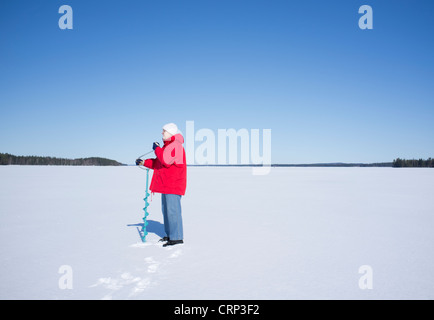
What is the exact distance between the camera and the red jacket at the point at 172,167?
323 centimetres

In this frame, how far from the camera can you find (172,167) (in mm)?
3344

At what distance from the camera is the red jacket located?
323 centimetres

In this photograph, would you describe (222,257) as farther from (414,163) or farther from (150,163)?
(414,163)

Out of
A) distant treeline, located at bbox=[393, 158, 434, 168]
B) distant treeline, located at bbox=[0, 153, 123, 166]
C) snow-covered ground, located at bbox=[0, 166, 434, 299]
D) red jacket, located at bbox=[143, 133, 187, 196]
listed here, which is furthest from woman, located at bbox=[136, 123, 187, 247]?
distant treeline, located at bbox=[393, 158, 434, 168]

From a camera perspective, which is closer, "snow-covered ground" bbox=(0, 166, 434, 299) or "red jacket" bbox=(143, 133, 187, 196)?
"snow-covered ground" bbox=(0, 166, 434, 299)

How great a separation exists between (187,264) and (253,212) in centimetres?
321

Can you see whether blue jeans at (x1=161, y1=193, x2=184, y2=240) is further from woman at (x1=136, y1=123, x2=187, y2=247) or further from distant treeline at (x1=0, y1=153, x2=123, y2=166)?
distant treeline at (x1=0, y1=153, x2=123, y2=166)

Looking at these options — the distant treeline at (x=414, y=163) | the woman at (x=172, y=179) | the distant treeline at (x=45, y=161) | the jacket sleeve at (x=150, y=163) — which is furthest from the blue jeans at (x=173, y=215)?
the distant treeline at (x=414, y=163)

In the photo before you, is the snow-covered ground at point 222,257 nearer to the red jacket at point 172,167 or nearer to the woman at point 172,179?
the woman at point 172,179

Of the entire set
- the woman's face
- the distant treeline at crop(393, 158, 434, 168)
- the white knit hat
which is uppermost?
the white knit hat

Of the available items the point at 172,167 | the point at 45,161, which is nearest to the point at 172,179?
the point at 172,167

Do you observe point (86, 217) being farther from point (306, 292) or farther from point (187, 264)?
point (306, 292)
